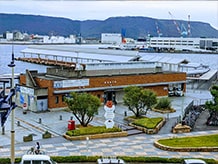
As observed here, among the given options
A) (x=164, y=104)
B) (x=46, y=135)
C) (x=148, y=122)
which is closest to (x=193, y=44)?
(x=164, y=104)

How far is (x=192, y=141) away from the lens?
2553cm

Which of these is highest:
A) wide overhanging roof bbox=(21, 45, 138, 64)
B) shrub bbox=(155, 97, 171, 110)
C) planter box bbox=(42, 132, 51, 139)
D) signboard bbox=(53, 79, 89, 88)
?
wide overhanging roof bbox=(21, 45, 138, 64)

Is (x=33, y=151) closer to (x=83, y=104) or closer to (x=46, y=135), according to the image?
(x=46, y=135)

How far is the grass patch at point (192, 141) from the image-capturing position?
80.7 ft

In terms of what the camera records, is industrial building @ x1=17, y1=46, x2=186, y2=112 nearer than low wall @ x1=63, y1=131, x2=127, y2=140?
No

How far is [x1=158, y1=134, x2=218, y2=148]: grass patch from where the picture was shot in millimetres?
24594

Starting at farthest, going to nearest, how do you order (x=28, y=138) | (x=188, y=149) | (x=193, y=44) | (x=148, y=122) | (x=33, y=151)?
1. (x=193, y=44)
2. (x=148, y=122)
3. (x=28, y=138)
4. (x=188, y=149)
5. (x=33, y=151)

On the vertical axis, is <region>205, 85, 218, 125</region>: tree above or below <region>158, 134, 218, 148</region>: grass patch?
above

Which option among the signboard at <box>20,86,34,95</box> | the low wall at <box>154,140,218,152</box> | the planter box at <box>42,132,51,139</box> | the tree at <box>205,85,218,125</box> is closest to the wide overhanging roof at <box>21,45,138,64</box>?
the signboard at <box>20,86,34,95</box>

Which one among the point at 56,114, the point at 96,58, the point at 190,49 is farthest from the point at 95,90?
the point at 190,49

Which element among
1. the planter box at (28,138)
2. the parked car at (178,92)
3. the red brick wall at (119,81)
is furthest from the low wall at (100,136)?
the parked car at (178,92)

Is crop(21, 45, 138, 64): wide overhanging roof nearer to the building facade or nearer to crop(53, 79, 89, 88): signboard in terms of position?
the building facade

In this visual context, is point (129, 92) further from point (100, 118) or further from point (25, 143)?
point (25, 143)

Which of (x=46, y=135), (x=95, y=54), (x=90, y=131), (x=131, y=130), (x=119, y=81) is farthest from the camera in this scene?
(x=95, y=54)
